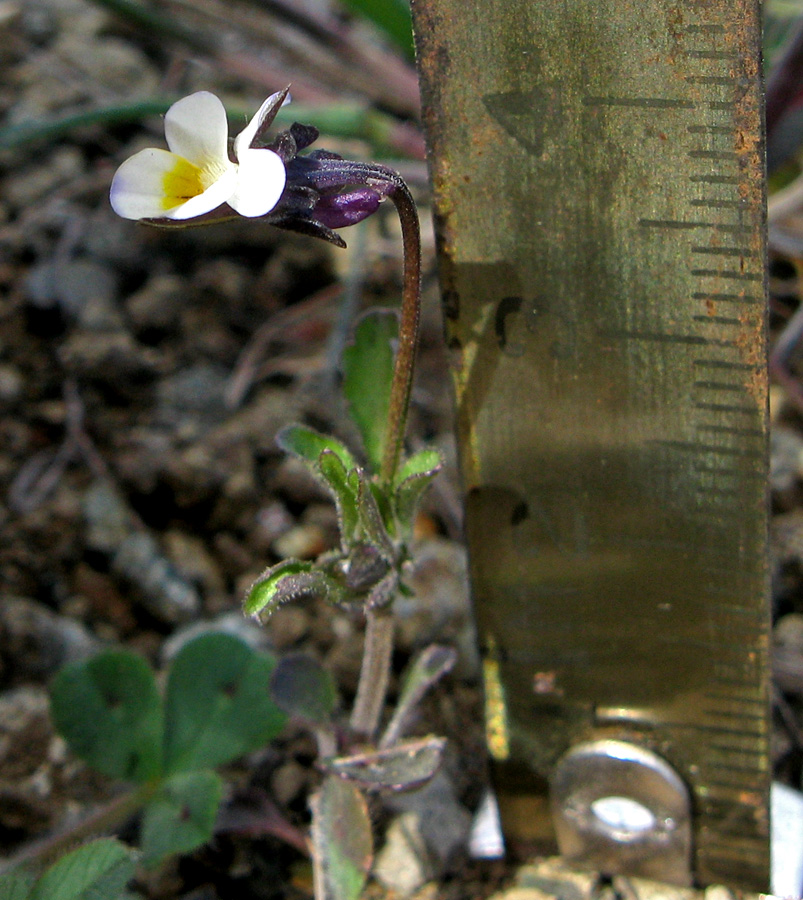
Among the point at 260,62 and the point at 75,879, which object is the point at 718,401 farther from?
the point at 260,62

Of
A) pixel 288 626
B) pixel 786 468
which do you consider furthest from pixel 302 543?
pixel 786 468

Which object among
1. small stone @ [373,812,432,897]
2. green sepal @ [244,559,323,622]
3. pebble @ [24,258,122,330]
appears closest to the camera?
green sepal @ [244,559,323,622]

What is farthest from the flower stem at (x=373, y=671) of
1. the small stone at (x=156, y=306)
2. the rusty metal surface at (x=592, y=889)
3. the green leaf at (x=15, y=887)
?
the small stone at (x=156, y=306)

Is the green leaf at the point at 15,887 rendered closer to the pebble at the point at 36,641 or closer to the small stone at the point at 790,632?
the pebble at the point at 36,641

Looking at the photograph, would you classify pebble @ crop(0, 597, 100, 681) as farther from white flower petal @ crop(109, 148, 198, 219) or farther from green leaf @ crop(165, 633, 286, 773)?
white flower petal @ crop(109, 148, 198, 219)

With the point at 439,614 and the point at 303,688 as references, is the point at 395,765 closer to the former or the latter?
the point at 303,688

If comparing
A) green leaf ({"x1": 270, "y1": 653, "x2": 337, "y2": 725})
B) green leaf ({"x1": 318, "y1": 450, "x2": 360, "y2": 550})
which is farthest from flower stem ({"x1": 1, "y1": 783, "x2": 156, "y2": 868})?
green leaf ({"x1": 318, "y1": 450, "x2": 360, "y2": 550})
